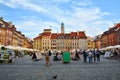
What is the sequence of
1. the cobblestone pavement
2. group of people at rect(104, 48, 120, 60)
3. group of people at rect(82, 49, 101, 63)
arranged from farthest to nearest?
group of people at rect(104, 48, 120, 60) → group of people at rect(82, 49, 101, 63) → the cobblestone pavement

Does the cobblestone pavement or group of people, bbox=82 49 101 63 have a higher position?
group of people, bbox=82 49 101 63

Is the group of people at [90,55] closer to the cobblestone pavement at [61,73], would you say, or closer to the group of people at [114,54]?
the group of people at [114,54]

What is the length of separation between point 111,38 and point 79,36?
58756 millimetres

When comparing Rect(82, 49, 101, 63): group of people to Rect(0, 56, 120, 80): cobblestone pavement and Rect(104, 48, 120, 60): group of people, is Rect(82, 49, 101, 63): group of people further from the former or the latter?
Rect(0, 56, 120, 80): cobblestone pavement

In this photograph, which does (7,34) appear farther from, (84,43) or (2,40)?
(84,43)

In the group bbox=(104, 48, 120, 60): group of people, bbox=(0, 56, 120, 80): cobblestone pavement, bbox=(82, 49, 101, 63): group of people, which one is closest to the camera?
bbox=(0, 56, 120, 80): cobblestone pavement

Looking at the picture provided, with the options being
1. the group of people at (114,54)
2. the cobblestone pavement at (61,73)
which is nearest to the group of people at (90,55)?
the group of people at (114,54)

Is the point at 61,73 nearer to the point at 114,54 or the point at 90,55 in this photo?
the point at 90,55

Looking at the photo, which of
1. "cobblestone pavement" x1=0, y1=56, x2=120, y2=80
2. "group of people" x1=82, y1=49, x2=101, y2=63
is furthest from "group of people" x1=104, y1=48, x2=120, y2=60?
"cobblestone pavement" x1=0, y1=56, x2=120, y2=80

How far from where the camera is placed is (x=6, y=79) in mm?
15227

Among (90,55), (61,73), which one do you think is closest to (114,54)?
(90,55)

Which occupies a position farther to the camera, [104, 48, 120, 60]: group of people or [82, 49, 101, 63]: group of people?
[104, 48, 120, 60]: group of people

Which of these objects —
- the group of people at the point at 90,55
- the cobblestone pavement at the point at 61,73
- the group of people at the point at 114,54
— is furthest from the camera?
the group of people at the point at 114,54

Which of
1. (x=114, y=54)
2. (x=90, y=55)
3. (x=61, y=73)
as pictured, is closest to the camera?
(x=61, y=73)
